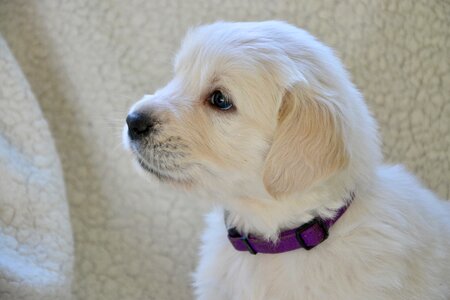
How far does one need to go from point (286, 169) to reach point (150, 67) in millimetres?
1335

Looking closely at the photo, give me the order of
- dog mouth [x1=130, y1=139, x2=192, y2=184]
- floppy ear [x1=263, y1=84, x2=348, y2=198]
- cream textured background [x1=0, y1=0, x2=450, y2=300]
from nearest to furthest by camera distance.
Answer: floppy ear [x1=263, y1=84, x2=348, y2=198] < dog mouth [x1=130, y1=139, x2=192, y2=184] < cream textured background [x1=0, y1=0, x2=450, y2=300]

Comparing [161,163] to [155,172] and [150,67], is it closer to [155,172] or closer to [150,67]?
[155,172]

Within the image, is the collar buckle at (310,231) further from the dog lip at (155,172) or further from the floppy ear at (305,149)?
the dog lip at (155,172)

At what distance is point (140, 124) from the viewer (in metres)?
1.62

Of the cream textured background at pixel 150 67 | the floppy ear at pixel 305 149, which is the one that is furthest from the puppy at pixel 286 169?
the cream textured background at pixel 150 67

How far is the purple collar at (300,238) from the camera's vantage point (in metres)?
1.69

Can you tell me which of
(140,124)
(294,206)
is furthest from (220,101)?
(294,206)

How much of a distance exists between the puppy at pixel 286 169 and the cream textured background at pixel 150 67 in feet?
2.70

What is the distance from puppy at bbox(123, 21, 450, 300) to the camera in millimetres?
1534

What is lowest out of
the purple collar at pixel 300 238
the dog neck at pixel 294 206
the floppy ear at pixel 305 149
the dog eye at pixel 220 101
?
the purple collar at pixel 300 238

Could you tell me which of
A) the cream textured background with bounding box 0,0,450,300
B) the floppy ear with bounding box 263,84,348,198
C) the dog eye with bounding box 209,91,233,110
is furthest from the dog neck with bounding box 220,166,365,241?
the cream textured background with bounding box 0,0,450,300

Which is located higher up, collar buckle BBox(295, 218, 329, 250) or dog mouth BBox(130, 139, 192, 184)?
dog mouth BBox(130, 139, 192, 184)

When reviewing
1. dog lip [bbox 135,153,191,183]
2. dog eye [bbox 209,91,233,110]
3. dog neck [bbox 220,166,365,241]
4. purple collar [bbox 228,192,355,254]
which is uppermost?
dog eye [bbox 209,91,233,110]

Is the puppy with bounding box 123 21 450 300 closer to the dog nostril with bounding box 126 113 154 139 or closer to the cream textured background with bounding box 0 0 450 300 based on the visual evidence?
the dog nostril with bounding box 126 113 154 139
